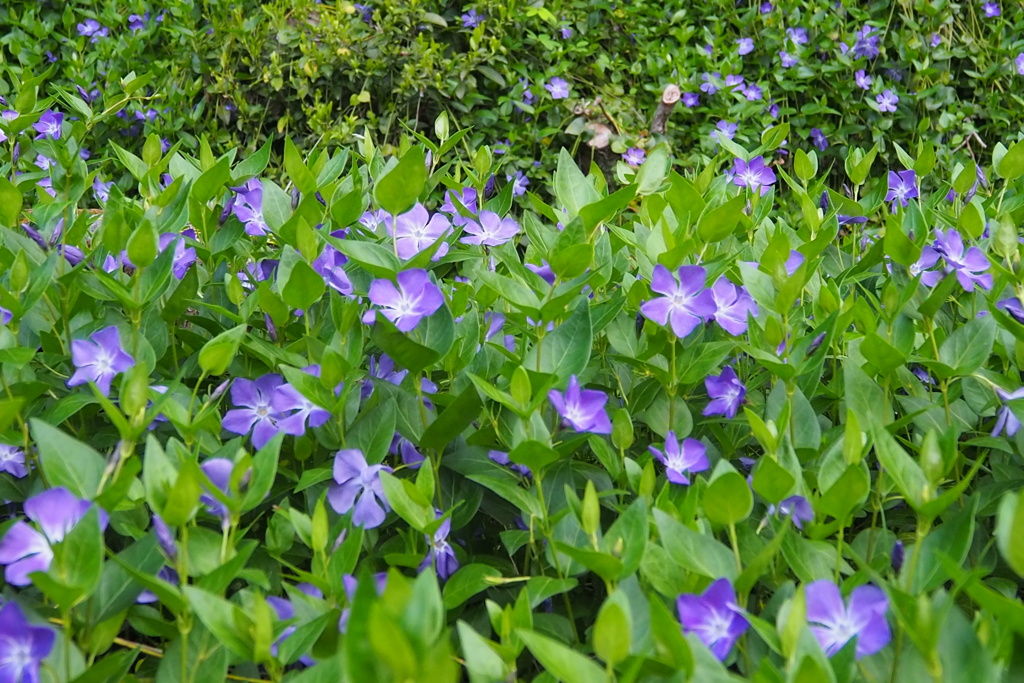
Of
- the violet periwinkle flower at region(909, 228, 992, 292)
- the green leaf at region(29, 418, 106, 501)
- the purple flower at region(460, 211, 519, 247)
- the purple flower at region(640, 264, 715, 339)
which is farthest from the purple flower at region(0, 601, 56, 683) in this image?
the violet periwinkle flower at region(909, 228, 992, 292)

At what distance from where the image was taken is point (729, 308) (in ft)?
3.90

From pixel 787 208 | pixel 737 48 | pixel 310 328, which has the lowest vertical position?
pixel 787 208

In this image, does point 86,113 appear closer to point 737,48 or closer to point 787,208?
point 787,208

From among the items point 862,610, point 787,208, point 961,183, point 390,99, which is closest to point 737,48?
point 787,208

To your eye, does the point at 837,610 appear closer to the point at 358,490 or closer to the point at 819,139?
the point at 358,490

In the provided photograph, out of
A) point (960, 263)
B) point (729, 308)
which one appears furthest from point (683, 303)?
point (960, 263)

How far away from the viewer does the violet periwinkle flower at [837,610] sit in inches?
31.9

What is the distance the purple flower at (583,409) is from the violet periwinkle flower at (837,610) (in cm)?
32

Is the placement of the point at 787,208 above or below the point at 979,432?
below

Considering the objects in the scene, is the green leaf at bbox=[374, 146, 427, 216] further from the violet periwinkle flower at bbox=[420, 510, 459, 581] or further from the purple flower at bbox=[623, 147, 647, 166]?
the purple flower at bbox=[623, 147, 647, 166]

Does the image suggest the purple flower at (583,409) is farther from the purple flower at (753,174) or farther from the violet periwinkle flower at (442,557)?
the purple flower at (753,174)

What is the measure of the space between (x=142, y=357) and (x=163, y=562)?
0.36 m

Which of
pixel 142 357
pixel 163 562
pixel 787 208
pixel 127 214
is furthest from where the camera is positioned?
pixel 787 208

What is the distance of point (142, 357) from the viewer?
3.76 feet
